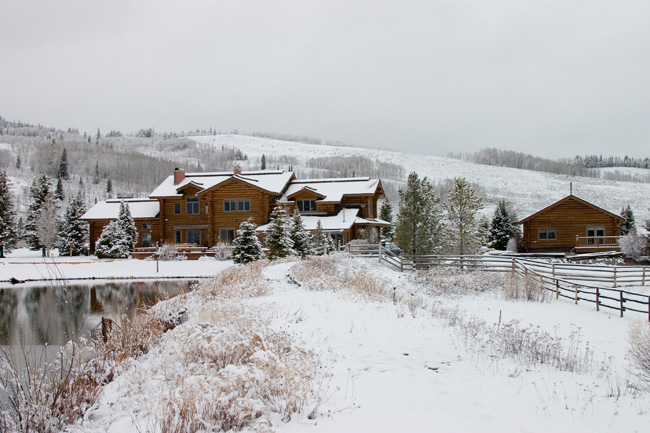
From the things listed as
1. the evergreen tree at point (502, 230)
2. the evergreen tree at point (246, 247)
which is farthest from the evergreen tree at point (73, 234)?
the evergreen tree at point (502, 230)

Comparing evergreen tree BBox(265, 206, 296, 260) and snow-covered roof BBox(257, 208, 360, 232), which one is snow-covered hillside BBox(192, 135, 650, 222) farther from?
evergreen tree BBox(265, 206, 296, 260)

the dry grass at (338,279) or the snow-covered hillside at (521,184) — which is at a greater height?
the snow-covered hillside at (521,184)

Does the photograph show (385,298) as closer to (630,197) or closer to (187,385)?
(187,385)

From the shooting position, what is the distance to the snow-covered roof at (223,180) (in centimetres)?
4309

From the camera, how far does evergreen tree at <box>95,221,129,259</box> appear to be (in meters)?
40.7

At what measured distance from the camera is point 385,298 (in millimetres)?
15977

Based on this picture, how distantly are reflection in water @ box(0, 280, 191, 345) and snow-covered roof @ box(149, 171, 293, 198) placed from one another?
1726 cm

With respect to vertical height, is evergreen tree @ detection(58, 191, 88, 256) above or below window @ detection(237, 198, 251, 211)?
below

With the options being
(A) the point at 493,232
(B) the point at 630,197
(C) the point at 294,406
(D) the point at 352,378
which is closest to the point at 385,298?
(D) the point at 352,378

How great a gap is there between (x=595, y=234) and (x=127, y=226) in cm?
4067

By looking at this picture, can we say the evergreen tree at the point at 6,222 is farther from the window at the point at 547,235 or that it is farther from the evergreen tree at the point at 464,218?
the window at the point at 547,235

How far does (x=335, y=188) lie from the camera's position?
44.1 meters

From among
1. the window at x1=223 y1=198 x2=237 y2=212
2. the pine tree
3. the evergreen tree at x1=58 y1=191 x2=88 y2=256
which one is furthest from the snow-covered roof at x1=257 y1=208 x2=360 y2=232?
the evergreen tree at x1=58 y1=191 x2=88 y2=256

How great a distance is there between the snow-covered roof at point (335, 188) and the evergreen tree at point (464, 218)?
1220cm
